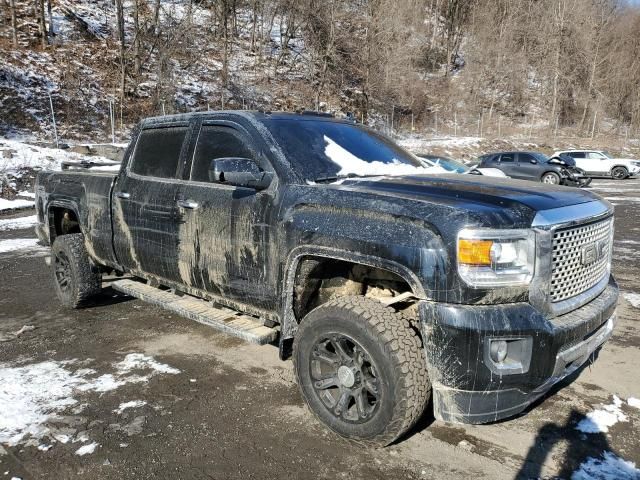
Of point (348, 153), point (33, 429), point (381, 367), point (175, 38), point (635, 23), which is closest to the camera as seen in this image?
point (381, 367)

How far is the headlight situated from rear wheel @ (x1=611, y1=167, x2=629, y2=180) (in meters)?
26.7

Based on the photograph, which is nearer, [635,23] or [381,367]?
[381,367]

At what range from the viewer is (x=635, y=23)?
53.1 meters

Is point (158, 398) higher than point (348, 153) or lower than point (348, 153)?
lower

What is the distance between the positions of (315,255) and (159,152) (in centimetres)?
221

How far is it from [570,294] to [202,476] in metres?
2.25

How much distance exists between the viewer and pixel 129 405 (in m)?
3.55

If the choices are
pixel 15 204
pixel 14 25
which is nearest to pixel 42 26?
pixel 14 25

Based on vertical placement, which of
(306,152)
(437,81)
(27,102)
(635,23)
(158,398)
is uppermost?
(635,23)

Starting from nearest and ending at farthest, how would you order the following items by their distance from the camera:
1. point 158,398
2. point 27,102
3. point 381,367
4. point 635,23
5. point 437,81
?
point 381,367 → point 158,398 → point 27,102 → point 437,81 → point 635,23

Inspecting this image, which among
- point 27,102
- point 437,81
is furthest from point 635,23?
point 27,102

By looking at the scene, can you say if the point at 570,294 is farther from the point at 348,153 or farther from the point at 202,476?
the point at 202,476

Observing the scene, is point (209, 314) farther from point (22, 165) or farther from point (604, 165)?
point (604, 165)

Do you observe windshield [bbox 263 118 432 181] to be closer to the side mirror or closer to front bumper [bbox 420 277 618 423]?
the side mirror
